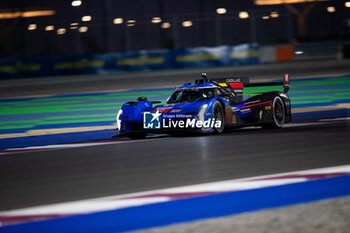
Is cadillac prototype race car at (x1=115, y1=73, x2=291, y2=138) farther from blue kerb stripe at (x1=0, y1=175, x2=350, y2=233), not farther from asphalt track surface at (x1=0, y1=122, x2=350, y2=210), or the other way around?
blue kerb stripe at (x1=0, y1=175, x2=350, y2=233)

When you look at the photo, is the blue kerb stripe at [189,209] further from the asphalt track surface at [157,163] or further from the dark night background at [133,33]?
the dark night background at [133,33]

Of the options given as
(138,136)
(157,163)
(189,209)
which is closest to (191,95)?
A: (138,136)

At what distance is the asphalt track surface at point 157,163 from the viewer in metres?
6.46

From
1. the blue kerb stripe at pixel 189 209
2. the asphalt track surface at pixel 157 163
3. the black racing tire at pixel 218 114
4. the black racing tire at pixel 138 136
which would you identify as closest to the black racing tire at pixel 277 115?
the asphalt track surface at pixel 157 163

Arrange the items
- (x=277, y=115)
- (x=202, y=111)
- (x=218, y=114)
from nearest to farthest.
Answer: (x=202, y=111), (x=218, y=114), (x=277, y=115)

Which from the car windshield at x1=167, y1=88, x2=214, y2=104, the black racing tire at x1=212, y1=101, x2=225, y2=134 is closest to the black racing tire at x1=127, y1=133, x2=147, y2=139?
the car windshield at x1=167, y1=88, x2=214, y2=104

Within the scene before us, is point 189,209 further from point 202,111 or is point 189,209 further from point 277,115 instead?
point 277,115

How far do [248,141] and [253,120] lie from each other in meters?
1.69

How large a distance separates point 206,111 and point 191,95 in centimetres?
82

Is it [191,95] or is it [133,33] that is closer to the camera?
[191,95]

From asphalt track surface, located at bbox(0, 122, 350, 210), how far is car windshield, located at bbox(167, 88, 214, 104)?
751 millimetres

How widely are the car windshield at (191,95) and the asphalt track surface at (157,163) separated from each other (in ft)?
2.46

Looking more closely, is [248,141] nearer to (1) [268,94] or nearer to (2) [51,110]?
(1) [268,94]

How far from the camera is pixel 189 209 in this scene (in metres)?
5.40
